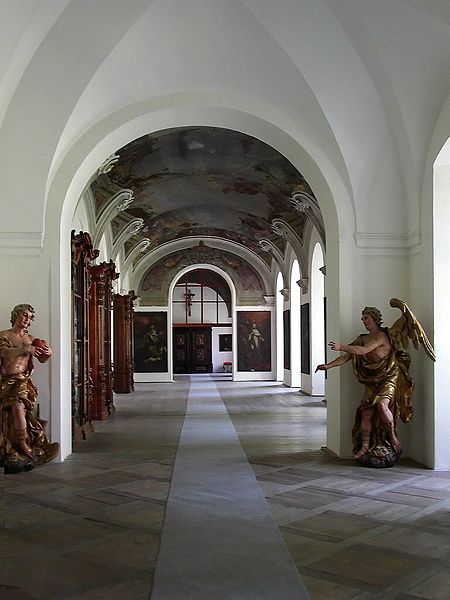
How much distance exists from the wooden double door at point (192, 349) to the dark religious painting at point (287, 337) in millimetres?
12032

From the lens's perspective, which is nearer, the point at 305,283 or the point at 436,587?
the point at 436,587

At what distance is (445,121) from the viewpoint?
7.77 m

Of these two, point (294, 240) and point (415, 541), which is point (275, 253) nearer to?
point (294, 240)

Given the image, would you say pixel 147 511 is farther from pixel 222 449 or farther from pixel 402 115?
pixel 402 115

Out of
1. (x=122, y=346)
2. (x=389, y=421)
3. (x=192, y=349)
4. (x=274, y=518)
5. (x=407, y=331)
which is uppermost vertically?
(x=407, y=331)

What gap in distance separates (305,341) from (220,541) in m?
15.0

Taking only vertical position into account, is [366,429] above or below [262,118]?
below

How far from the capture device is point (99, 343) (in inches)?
567

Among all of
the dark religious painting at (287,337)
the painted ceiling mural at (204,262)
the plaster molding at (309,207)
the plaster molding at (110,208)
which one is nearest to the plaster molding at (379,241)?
the plaster molding at (309,207)

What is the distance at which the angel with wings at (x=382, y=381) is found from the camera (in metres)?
8.08

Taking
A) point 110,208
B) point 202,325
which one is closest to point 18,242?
point 110,208

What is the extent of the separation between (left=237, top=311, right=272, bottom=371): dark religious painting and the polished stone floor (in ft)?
52.7

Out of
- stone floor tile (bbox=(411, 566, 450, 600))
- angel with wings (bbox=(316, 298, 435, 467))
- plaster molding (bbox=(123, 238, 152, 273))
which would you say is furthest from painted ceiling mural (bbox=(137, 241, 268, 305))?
stone floor tile (bbox=(411, 566, 450, 600))

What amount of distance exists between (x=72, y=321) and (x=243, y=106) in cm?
423
